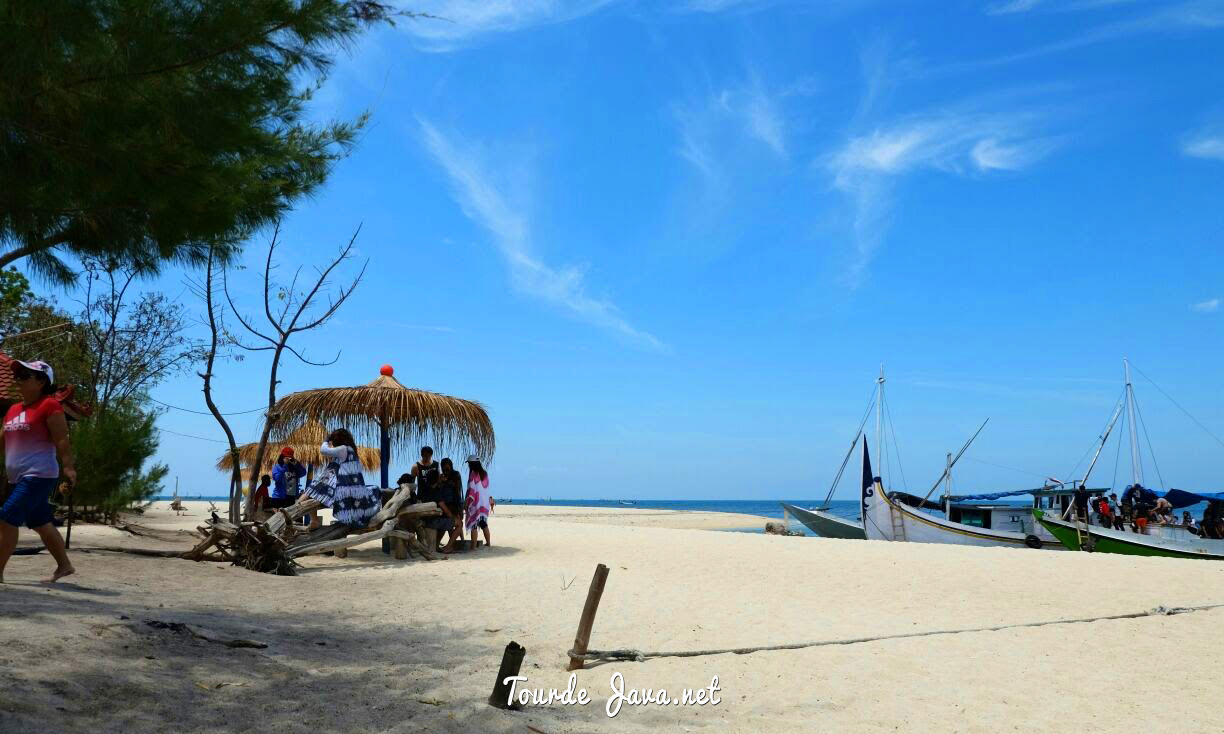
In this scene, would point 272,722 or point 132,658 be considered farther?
point 132,658

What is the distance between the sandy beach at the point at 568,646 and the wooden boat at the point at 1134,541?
1129 cm

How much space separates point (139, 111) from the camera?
3.77 metres

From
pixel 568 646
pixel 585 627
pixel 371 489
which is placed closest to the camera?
pixel 585 627

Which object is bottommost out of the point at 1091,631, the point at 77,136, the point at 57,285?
the point at 1091,631

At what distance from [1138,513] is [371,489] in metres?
22.4

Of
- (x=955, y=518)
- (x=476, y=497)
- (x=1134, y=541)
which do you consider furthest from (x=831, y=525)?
(x=476, y=497)

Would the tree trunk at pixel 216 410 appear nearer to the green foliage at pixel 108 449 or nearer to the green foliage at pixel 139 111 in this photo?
the green foliage at pixel 108 449

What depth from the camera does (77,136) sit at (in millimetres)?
3738

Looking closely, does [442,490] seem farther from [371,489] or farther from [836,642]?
[836,642]

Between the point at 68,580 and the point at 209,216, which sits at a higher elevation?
the point at 209,216

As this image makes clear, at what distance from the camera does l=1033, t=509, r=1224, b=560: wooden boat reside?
20.5 metres

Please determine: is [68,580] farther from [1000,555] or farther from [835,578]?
[1000,555]

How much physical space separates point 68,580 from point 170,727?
4.44 meters

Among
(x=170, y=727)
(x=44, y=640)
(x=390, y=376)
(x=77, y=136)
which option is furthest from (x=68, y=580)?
(x=390, y=376)
